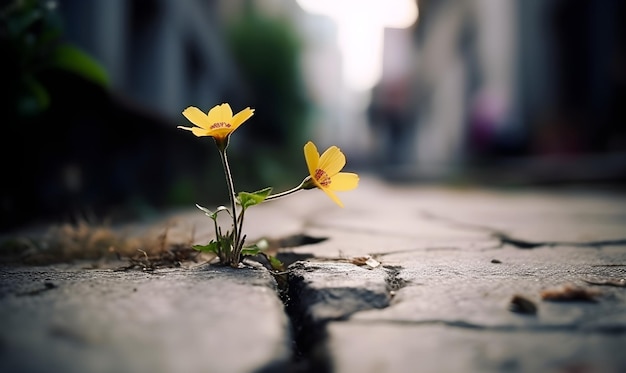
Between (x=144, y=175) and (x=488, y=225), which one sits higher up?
(x=144, y=175)

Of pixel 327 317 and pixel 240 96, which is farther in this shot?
pixel 240 96

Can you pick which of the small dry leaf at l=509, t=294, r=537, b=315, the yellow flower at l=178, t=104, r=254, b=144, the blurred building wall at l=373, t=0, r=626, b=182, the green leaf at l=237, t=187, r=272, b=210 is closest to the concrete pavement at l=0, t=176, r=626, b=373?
the small dry leaf at l=509, t=294, r=537, b=315

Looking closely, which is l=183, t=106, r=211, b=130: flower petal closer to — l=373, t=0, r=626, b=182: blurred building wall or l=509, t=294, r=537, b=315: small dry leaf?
l=509, t=294, r=537, b=315: small dry leaf

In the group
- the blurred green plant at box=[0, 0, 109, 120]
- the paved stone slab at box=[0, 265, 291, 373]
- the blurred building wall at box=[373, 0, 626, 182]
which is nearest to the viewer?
the paved stone slab at box=[0, 265, 291, 373]

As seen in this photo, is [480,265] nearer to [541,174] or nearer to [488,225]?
[488,225]

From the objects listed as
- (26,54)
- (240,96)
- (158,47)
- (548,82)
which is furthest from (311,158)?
(240,96)

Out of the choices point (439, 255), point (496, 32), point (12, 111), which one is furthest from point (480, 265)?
point (496, 32)

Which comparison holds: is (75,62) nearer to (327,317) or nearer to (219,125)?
(219,125)
